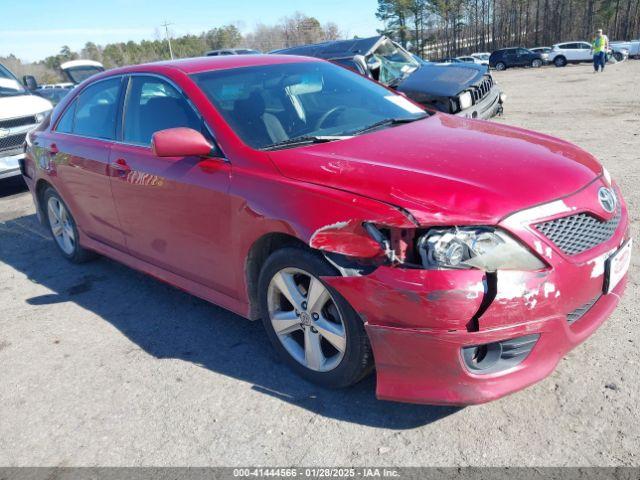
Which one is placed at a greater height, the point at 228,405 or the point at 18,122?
the point at 18,122

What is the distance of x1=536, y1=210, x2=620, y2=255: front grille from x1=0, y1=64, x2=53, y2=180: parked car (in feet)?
25.9

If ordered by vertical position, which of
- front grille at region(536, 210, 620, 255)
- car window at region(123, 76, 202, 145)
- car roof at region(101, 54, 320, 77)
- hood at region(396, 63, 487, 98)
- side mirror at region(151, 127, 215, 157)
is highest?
car roof at region(101, 54, 320, 77)

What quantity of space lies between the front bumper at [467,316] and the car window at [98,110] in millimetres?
2547

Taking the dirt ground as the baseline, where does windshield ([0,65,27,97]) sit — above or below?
above

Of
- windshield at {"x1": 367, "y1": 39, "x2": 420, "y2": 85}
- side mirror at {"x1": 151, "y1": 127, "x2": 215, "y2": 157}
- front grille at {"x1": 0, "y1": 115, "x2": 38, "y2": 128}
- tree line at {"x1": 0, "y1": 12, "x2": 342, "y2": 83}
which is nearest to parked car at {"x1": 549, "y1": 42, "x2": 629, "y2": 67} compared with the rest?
windshield at {"x1": 367, "y1": 39, "x2": 420, "y2": 85}

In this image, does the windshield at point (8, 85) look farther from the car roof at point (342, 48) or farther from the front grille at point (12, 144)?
the car roof at point (342, 48)

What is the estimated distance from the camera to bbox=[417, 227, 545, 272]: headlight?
2305 millimetres

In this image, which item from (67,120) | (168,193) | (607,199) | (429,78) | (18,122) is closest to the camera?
(607,199)

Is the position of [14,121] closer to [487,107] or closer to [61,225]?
[61,225]

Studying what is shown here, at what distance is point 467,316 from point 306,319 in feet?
2.99

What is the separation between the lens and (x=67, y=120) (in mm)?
4875

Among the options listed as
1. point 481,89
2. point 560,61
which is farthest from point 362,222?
point 560,61

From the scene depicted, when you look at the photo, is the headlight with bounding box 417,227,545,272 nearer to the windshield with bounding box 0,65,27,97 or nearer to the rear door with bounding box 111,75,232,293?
the rear door with bounding box 111,75,232,293

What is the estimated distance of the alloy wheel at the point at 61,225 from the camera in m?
5.10
